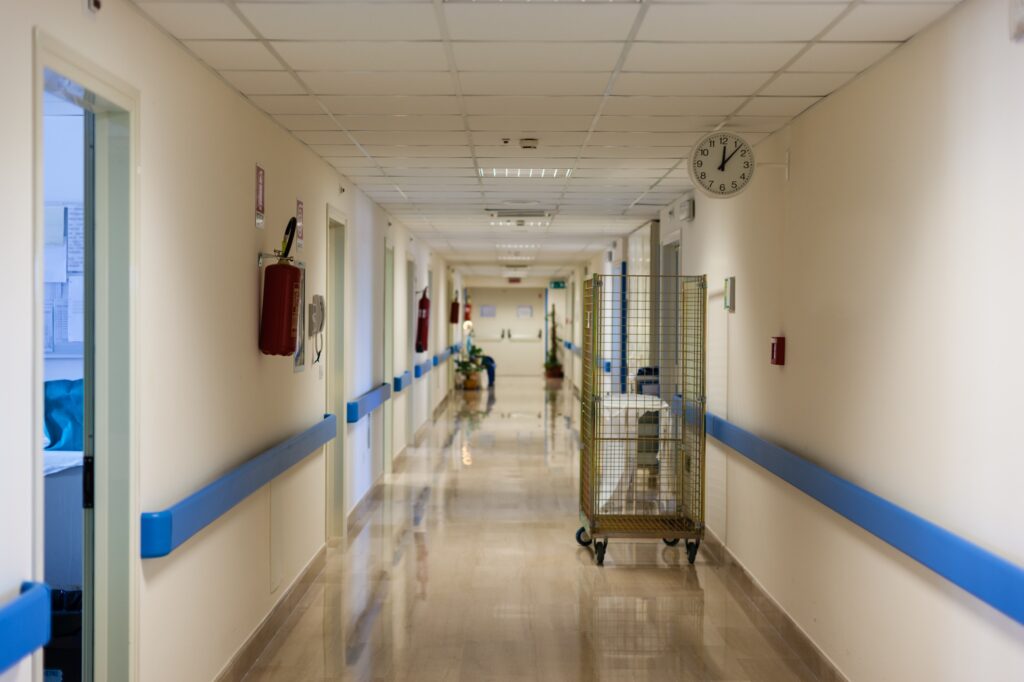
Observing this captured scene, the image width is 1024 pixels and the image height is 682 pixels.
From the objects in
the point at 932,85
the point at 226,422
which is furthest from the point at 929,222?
the point at 226,422

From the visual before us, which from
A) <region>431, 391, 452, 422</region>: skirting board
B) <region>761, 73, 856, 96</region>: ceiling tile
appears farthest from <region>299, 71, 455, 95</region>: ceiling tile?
<region>431, 391, 452, 422</region>: skirting board

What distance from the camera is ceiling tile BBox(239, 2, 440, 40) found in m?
3.06

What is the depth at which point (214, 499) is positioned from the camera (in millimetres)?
3678

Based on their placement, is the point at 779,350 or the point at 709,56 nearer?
the point at 709,56

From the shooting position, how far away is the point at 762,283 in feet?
17.5

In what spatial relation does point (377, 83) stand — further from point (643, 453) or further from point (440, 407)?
point (440, 407)

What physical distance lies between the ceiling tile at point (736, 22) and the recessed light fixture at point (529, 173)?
3198mm

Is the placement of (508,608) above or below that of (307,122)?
below

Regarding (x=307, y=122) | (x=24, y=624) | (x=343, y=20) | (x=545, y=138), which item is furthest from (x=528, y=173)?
(x=24, y=624)

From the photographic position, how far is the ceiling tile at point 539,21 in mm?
3055

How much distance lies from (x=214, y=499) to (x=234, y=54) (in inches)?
71.8

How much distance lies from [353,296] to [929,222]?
4894 millimetres

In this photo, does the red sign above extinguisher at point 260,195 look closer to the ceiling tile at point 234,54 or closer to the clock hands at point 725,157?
the ceiling tile at point 234,54

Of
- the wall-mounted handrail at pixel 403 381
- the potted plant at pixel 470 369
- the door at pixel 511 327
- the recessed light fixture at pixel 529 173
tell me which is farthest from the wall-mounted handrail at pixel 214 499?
the door at pixel 511 327
